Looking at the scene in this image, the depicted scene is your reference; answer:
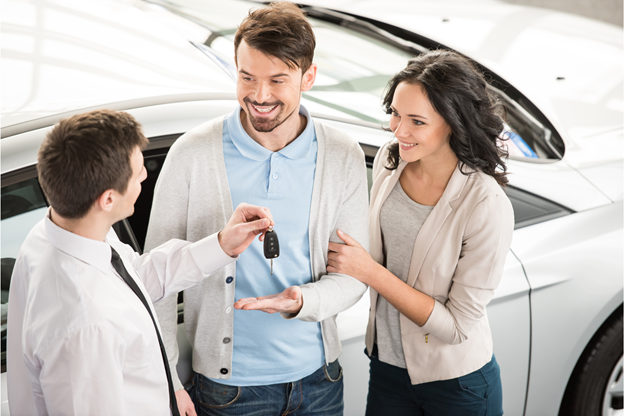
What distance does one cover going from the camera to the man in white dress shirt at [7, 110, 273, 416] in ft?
3.44

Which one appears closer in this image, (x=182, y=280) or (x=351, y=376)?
(x=182, y=280)

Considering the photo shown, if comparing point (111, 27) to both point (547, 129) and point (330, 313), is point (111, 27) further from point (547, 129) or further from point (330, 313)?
point (547, 129)

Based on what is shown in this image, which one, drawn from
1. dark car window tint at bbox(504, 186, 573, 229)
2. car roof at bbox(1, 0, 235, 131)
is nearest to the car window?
car roof at bbox(1, 0, 235, 131)

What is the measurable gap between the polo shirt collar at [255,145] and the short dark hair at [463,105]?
36 cm

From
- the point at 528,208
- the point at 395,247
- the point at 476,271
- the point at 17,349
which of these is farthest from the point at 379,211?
the point at 17,349

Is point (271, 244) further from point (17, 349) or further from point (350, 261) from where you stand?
point (17, 349)

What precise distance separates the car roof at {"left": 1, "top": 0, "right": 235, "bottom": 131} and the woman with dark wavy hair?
0.70 meters

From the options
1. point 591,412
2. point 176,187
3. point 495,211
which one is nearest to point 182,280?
point 176,187

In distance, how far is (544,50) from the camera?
119 inches

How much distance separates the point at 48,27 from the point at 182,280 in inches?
44.3

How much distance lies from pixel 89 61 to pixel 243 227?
91 centimetres

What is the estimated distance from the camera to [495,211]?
153 centimetres

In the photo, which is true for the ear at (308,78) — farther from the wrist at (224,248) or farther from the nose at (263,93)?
the wrist at (224,248)

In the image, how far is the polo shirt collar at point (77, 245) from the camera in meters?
1.12
